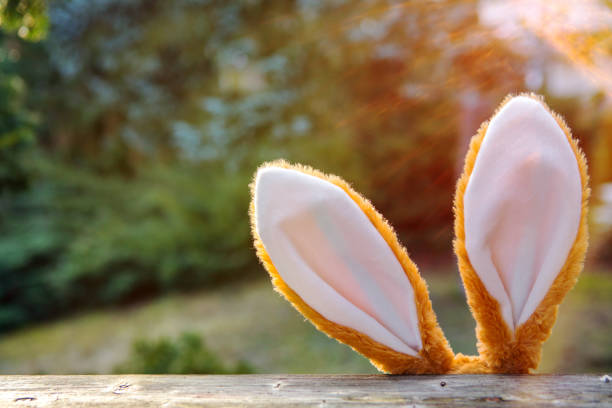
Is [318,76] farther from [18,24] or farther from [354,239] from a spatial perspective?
[354,239]

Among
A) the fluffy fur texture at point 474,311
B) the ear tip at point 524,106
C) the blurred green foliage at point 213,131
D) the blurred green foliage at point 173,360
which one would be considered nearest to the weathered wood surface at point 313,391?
the fluffy fur texture at point 474,311

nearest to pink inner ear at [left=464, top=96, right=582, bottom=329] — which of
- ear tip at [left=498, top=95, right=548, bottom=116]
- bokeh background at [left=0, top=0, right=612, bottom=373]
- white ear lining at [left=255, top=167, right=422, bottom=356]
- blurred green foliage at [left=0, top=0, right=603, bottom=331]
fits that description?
ear tip at [left=498, top=95, right=548, bottom=116]

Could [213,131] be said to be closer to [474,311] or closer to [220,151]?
[220,151]

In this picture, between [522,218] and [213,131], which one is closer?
[522,218]

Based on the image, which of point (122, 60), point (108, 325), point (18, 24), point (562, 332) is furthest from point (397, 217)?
point (18, 24)

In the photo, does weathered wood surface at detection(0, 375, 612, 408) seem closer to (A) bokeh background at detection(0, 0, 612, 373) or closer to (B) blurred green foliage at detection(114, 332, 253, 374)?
(B) blurred green foliage at detection(114, 332, 253, 374)

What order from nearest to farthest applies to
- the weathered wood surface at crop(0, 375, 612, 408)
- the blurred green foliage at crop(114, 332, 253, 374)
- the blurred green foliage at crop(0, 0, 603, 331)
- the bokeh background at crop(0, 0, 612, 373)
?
the weathered wood surface at crop(0, 375, 612, 408) → the blurred green foliage at crop(114, 332, 253, 374) → the bokeh background at crop(0, 0, 612, 373) → the blurred green foliage at crop(0, 0, 603, 331)

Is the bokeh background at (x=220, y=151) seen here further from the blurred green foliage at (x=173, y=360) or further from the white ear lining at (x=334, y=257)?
the white ear lining at (x=334, y=257)

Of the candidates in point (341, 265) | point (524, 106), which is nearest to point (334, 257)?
point (341, 265)
